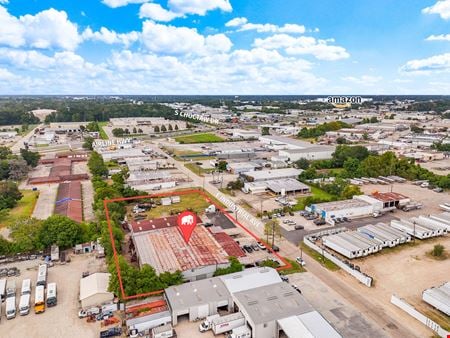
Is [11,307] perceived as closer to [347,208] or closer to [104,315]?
[104,315]

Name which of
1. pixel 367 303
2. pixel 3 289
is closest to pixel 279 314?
pixel 367 303

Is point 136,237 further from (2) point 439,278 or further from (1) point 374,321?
(2) point 439,278

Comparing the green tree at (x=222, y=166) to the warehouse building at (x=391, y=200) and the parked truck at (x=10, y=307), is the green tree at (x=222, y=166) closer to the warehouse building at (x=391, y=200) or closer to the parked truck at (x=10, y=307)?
the warehouse building at (x=391, y=200)

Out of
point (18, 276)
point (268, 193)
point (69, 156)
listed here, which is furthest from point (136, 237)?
point (69, 156)

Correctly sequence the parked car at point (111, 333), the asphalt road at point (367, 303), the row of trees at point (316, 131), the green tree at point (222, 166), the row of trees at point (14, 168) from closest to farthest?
the parked car at point (111, 333) → the asphalt road at point (367, 303) → the row of trees at point (14, 168) → the green tree at point (222, 166) → the row of trees at point (316, 131)

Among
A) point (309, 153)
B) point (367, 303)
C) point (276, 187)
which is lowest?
point (367, 303)

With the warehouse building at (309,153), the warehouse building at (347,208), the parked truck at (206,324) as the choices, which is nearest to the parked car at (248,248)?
the parked truck at (206,324)
